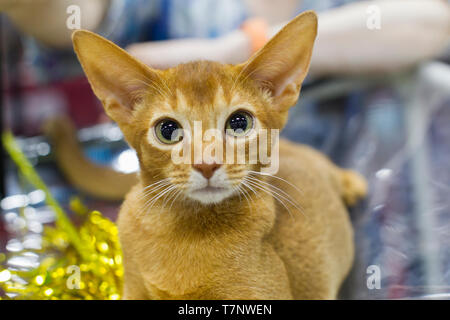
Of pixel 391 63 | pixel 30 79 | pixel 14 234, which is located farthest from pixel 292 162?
pixel 30 79

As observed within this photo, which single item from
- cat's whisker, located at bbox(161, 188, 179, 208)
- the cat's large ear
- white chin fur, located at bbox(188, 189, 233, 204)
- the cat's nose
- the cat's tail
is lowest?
white chin fur, located at bbox(188, 189, 233, 204)

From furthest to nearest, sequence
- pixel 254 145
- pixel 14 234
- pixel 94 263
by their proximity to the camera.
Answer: pixel 14 234
pixel 94 263
pixel 254 145

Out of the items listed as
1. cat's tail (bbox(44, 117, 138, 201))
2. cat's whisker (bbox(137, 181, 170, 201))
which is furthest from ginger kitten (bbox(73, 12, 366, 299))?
cat's tail (bbox(44, 117, 138, 201))

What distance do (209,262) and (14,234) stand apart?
464 millimetres

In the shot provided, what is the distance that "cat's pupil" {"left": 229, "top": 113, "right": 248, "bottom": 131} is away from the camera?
53 cm

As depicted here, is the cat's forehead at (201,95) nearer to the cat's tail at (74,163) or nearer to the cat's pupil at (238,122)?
the cat's pupil at (238,122)

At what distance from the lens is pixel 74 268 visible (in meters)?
0.65

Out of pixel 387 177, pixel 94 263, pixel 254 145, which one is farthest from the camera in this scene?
pixel 387 177

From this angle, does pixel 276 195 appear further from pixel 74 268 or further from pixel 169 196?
pixel 74 268

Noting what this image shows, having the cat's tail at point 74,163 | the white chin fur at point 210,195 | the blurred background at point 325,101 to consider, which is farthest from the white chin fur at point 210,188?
the cat's tail at point 74,163

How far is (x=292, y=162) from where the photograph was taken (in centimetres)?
71

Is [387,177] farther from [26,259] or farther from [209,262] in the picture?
[26,259]

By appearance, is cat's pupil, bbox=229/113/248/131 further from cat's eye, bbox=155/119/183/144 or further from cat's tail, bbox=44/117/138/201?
cat's tail, bbox=44/117/138/201

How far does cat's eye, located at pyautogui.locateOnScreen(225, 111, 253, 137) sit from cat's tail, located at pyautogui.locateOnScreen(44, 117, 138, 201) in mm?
344
